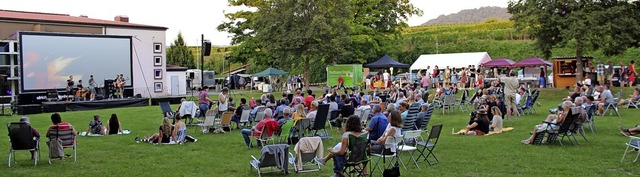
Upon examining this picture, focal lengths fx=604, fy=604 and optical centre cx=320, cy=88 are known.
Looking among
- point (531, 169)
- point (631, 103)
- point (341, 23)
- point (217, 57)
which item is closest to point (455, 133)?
point (531, 169)

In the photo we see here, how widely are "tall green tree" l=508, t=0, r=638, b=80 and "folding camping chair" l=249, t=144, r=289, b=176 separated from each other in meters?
19.3

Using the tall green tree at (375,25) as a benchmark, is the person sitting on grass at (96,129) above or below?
below

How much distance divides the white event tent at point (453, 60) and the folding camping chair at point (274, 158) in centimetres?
2711

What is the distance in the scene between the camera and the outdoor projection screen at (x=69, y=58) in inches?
1074

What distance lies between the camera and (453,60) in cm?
3519

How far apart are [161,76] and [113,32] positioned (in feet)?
13.3

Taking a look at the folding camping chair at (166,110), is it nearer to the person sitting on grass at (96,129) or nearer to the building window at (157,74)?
the person sitting on grass at (96,129)

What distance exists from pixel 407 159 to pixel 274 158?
242 cm

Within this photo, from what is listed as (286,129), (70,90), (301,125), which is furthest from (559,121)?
(70,90)

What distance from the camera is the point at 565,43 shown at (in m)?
25.4

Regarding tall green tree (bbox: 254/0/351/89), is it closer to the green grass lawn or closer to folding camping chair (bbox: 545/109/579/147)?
the green grass lawn

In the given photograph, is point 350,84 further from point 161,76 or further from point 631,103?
point 631,103

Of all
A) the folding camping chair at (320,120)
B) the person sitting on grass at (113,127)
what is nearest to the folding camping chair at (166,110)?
the person sitting on grass at (113,127)

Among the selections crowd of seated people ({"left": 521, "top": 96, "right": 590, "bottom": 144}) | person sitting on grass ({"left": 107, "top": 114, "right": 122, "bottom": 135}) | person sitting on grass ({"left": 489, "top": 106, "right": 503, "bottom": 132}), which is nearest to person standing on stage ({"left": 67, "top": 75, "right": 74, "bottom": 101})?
person sitting on grass ({"left": 107, "top": 114, "right": 122, "bottom": 135})
